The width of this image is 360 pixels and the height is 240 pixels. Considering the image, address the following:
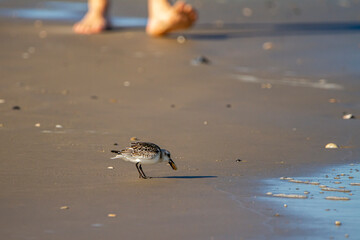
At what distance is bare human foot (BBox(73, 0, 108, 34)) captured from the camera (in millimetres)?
14297

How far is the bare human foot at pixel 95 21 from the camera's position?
14.3 metres

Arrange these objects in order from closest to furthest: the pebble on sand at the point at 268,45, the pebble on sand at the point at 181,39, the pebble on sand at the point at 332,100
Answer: the pebble on sand at the point at 332,100 < the pebble on sand at the point at 268,45 < the pebble on sand at the point at 181,39

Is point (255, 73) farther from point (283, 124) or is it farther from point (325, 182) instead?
point (325, 182)

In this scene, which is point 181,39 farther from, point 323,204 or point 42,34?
point 323,204

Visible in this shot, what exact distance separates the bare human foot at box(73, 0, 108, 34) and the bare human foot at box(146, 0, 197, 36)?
0.98 meters

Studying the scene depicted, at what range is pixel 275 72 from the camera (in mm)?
11109

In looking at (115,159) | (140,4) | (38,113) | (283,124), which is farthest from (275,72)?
(140,4)

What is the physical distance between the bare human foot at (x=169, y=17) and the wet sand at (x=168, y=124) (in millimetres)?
240

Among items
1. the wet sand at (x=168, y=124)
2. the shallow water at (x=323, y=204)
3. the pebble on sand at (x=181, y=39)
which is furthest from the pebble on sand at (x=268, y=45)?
the shallow water at (x=323, y=204)

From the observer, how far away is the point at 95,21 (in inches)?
568

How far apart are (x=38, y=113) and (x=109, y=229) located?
3.76m

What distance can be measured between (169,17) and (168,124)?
5.51 meters

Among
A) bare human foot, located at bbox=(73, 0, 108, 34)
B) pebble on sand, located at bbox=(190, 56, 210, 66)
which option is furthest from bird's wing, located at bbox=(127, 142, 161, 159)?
bare human foot, located at bbox=(73, 0, 108, 34)

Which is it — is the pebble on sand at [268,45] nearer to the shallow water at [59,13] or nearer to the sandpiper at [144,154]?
the shallow water at [59,13]
